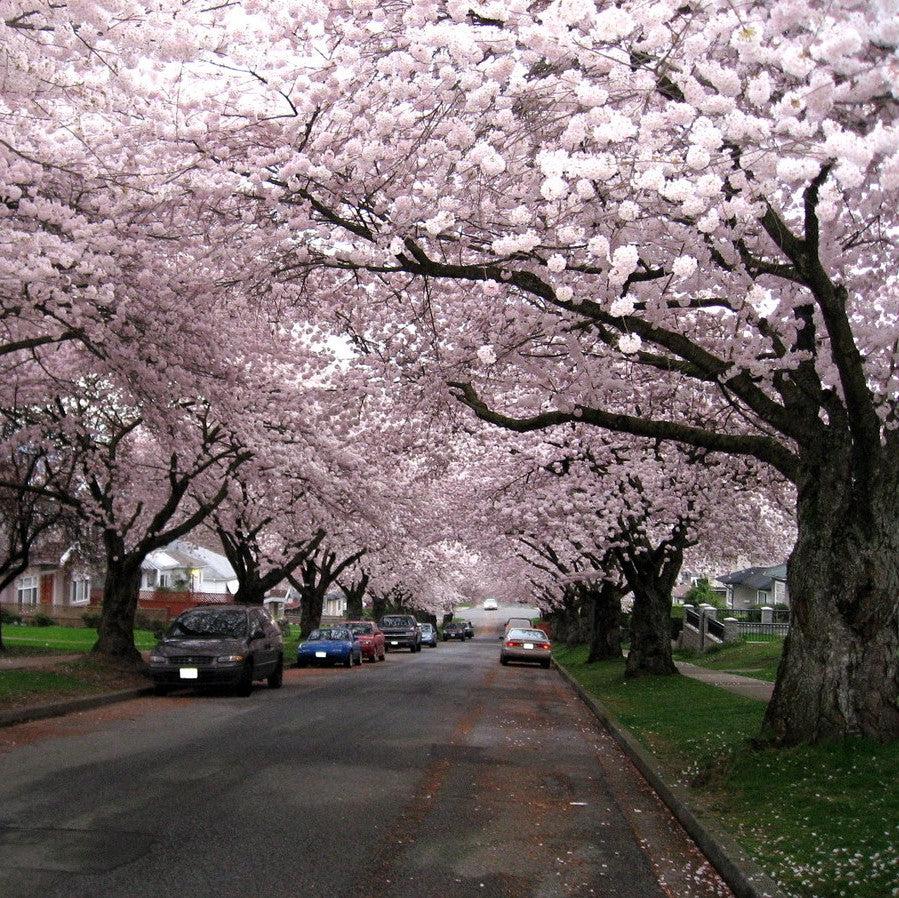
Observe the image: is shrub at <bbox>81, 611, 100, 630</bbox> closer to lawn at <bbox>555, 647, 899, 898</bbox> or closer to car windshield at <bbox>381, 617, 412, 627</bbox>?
car windshield at <bbox>381, 617, 412, 627</bbox>

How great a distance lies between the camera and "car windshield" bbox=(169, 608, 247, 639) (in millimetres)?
19391

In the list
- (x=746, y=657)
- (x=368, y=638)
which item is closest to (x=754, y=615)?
(x=746, y=657)

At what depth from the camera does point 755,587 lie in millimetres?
76250

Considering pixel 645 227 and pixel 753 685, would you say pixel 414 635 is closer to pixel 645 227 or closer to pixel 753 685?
pixel 753 685

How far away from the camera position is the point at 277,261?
11633mm

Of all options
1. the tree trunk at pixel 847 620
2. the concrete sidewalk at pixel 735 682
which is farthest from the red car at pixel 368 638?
the tree trunk at pixel 847 620

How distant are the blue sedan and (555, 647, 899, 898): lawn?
18440 millimetres

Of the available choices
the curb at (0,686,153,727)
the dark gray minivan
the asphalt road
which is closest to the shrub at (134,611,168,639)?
the dark gray minivan

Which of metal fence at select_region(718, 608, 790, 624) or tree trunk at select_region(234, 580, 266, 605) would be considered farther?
metal fence at select_region(718, 608, 790, 624)

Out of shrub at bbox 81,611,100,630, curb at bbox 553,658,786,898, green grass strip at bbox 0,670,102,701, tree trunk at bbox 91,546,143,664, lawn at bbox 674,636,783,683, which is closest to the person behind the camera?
curb at bbox 553,658,786,898

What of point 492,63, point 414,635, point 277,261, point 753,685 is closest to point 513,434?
point 753,685

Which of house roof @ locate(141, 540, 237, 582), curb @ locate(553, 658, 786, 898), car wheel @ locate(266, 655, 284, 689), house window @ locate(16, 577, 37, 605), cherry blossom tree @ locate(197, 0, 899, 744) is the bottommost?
car wheel @ locate(266, 655, 284, 689)

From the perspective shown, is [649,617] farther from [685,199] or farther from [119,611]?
[685,199]

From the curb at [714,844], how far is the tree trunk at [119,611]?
1327 cm
